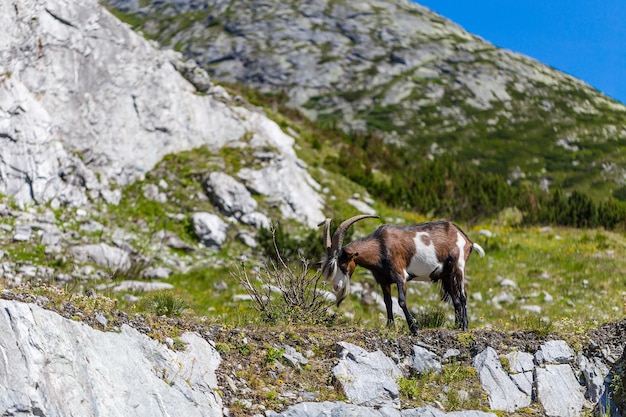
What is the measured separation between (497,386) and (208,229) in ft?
40.0

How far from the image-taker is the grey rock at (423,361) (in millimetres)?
8602

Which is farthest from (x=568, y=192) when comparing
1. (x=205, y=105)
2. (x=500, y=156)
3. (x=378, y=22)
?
(x=378, y=22)

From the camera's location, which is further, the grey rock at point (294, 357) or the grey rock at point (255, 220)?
the grey rock at point (255, 220)

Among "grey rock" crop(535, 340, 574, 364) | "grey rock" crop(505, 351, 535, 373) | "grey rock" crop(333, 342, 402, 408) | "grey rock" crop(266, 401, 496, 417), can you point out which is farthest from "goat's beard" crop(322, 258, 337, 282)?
"grey rock" crop(535, 340, 574, 364)

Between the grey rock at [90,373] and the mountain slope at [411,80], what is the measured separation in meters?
53.0

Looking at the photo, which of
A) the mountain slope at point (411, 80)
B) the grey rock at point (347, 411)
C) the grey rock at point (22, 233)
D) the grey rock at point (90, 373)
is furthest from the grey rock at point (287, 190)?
the mountain slope at point (411, 80)

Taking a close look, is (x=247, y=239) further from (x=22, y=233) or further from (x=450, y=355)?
(x=450, y=355)

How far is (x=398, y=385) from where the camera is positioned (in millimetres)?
8141

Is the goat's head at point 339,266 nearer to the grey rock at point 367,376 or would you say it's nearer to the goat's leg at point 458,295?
the grey rock at point 367,376

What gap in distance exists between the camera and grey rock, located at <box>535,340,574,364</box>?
9.03 metres

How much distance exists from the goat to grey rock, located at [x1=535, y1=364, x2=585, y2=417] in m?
1.62

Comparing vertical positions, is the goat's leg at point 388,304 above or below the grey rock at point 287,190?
above

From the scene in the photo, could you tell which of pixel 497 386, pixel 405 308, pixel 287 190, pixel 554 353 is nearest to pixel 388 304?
pixel 405 308

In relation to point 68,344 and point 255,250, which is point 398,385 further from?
point 255,250
